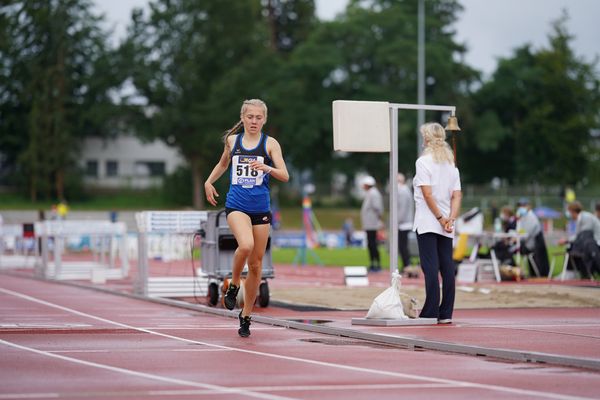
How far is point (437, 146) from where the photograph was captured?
1333 cm

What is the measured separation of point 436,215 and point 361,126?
1.22 m

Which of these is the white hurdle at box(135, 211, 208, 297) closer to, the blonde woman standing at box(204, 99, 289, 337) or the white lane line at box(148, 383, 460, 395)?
the blonde woman standing at box(204, 99, 289, 337)

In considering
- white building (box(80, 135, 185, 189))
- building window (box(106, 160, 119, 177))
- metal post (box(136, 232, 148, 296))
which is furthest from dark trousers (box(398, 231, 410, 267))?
building window (box(106, 160, 119, 177))

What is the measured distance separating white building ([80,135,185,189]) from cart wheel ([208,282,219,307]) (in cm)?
8082

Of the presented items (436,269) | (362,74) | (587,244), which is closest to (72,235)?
(587,244)

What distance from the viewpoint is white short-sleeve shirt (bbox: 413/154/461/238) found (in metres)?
13.2

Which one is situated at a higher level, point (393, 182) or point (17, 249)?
point (393, 182)

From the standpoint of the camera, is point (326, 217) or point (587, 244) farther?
point (326, 217)

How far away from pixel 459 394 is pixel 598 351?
3097mm

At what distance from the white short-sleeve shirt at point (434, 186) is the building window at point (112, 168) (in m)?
97.1

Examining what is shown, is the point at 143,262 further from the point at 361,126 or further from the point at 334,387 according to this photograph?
the point at 334,387

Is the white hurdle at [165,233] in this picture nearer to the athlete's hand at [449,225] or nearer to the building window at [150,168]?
the athlete's hand at [449,225]

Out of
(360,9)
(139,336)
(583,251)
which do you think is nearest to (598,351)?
(139,336)

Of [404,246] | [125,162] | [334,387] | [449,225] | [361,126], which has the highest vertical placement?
[125,162]
